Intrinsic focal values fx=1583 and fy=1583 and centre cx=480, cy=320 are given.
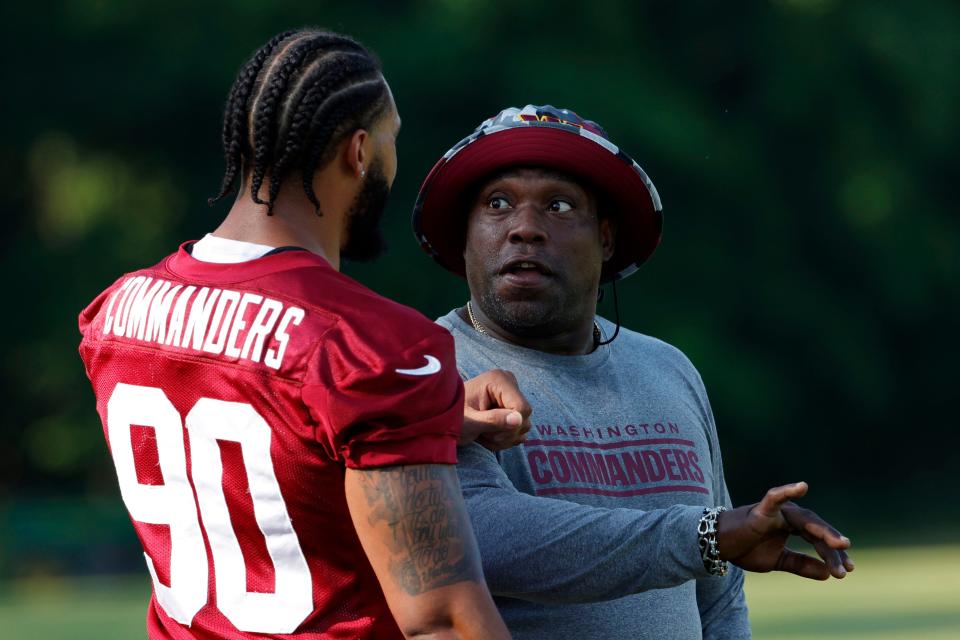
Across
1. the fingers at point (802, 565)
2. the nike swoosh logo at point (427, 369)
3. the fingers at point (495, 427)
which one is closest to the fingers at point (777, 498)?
the fingers at point (802, 565)

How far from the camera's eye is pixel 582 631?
3.07m

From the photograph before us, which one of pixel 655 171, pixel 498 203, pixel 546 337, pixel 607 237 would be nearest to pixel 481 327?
pixel 546 337

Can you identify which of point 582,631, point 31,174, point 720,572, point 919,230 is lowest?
point 582,631

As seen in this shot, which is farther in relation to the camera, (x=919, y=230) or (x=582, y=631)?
(x=919, y=230)

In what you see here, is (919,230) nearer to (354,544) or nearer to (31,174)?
(31,174)

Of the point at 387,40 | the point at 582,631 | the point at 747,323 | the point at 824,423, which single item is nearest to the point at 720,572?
the point at 582,631

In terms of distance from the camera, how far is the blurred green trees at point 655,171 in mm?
19203

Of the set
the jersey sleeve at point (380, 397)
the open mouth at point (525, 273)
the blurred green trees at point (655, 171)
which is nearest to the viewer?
the jersey sleeve at point (380, 397)

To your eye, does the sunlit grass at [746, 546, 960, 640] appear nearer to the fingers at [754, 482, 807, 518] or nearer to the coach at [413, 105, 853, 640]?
the coach at [413, 105, 853, 640]

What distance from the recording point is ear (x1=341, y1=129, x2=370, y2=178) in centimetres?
264

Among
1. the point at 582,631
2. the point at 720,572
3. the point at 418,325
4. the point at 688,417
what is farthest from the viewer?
the point at 688,417

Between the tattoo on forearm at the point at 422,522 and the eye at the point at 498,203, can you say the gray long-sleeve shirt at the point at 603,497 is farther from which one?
the tattoo on forearm at the point at 422,522

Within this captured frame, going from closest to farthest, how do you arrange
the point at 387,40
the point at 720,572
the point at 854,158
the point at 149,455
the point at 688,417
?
the point at 149,455 → the point at 720,572 → the point at 688,417 → the point at 387,40 → the point at 854,158

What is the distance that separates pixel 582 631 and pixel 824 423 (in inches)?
809
